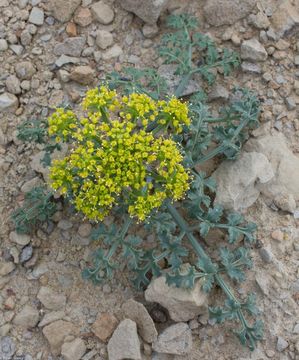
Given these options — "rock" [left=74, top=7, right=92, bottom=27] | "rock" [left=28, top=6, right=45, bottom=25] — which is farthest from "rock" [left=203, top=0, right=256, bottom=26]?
"rock" [left=28, top=6, right=45, bottom=25]

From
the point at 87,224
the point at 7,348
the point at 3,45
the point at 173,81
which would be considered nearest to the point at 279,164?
the point at 173,81

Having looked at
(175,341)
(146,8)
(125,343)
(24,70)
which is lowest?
(125,343)

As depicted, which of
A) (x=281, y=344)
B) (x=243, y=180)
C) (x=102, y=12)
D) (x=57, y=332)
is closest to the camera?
(x=281, y=344)

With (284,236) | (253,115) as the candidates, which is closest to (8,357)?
(284,236)

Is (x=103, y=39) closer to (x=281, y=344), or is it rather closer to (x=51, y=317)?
(x=51, y=317)

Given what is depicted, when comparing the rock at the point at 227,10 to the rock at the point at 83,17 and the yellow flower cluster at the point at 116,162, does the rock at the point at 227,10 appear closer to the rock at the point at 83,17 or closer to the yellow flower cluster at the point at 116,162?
the rock at the point at 83,17

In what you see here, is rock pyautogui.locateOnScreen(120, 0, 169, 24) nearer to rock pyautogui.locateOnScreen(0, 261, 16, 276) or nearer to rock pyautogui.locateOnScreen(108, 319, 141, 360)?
rock pyautogui.locateOnScreen(0, 261, 16, 276)
